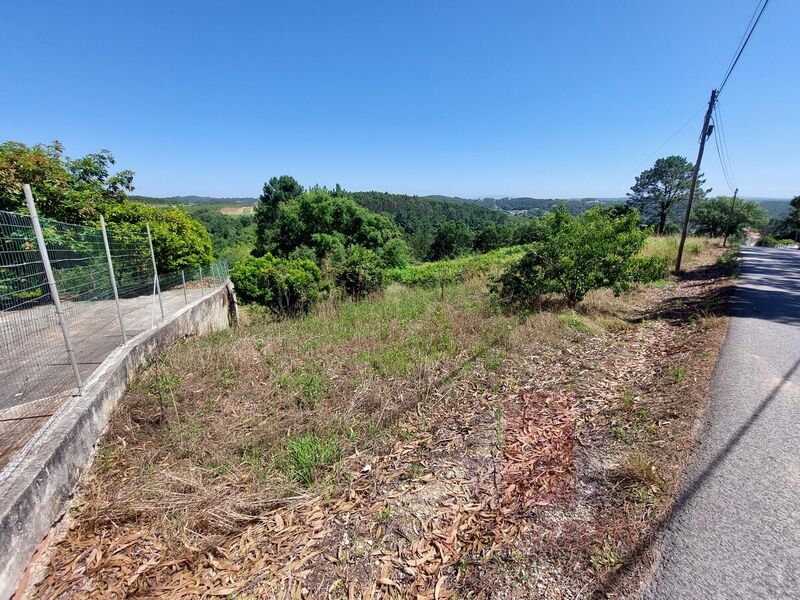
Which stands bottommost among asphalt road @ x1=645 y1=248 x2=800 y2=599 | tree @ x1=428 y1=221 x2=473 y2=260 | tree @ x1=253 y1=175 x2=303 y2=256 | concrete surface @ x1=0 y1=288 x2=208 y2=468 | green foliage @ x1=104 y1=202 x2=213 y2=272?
tree @ x1=428 y1=221 x2=473 y2=260

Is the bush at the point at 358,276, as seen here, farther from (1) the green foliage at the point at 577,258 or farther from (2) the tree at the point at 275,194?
(2) the tree at the point at 275,194

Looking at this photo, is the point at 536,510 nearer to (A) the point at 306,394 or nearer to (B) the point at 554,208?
(A) the point at 306,394

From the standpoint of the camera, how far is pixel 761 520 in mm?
2148

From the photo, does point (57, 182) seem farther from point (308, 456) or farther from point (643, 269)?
A: point (643, 269)

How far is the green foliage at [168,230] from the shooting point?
33.3 ft

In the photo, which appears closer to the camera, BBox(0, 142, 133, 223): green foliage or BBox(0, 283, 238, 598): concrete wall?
BBox(0, 283, 238, 598): concrete wall

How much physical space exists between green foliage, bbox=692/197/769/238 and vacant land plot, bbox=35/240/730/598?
4242 cm

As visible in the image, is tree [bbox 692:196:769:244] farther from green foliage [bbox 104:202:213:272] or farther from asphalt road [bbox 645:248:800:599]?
green foliage [bbox 104:202:213:272]

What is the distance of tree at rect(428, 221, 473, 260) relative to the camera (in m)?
58.5

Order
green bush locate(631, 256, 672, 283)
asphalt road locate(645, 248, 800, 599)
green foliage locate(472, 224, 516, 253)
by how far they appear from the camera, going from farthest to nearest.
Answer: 1. green foliage locate(472, 224, 516, 253)
2. green bush locate(631, 256, 672, 283)
3. asphalt road locate(645, 248, 800, 599)

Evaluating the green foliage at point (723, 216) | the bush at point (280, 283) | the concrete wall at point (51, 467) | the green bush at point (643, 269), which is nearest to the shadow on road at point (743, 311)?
the green bush at point (643, 269)

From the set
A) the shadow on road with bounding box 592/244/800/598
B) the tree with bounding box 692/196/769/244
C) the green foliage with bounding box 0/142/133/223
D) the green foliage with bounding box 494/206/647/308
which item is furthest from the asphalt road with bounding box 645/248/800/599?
the tree with bounding box 692/196/769/244

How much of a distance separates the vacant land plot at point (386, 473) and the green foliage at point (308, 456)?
0.02m

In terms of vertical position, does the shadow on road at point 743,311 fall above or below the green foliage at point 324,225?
below
